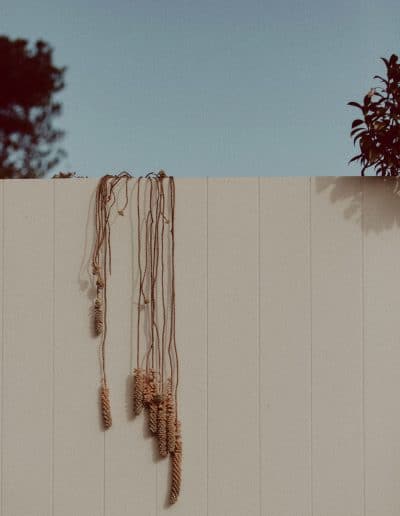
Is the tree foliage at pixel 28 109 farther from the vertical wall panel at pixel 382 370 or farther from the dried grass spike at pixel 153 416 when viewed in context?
the vertical wall panel at pixel 382 370

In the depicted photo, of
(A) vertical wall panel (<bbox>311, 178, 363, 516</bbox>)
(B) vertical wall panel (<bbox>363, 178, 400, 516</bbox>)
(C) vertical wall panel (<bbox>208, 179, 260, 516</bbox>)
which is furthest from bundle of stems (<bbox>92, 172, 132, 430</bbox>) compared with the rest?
(B) vertical wall panel (<bbox>363, 178, 400, 516</bbox>)

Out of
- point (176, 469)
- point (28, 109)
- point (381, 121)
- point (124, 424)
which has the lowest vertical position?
point (176, 469)

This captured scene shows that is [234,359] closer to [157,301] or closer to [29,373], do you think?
[157,301]

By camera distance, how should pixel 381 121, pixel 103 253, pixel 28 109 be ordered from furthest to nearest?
pixel 28 109
pixel 103 253
pixel 381 121

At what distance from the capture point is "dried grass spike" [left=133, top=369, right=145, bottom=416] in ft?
4.46

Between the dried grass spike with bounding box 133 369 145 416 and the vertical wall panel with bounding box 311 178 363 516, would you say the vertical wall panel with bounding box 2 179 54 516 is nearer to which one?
the dried grass spike with bounding box 133 369 145 416

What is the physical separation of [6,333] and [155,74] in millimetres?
1548

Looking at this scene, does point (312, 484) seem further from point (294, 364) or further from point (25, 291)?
point (25, 291)

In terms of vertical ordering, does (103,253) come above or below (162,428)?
above

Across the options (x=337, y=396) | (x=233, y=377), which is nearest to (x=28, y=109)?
(x=233, y=377)

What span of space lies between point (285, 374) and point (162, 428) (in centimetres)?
41

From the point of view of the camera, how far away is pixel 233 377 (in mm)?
1383

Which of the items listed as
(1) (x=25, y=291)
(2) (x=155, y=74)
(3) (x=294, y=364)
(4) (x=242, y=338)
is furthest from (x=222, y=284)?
(2) (x=155, y=74)

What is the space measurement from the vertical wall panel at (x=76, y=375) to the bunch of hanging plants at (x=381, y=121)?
0.85 meters
